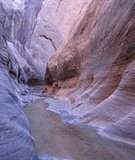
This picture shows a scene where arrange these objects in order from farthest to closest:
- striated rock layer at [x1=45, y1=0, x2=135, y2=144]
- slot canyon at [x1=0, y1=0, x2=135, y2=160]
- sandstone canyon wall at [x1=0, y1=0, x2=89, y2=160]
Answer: sandstone canyon wall at [x1=0, y1=0, x2=89, y2=160] → striated rock layer at [x1=45, y1=0, x2=135, y2=144] → slot canyon at [x1=0, y1=0, x2=135, y2=160]

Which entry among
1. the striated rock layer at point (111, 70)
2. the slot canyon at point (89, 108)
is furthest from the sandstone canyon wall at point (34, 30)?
the striated rock layer at point (111, 70)

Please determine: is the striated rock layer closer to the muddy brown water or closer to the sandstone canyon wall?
the muddy brown water

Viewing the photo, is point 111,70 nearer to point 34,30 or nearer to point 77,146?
point 77,146

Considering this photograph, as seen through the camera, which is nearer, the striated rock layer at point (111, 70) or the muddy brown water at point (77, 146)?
the muddy brown water at point (77, 146)

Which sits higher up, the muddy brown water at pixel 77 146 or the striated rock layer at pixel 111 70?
the striated rock layer at pixel 111 70

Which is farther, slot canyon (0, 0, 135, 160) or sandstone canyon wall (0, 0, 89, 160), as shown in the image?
sandstone canyon wall (0, 0, 89, 160)

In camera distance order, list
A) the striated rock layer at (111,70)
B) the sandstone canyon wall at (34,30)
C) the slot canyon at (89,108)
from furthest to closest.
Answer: the sandstone canyon wall at (34,30) < the striated rock layer at (111,70) < the slot canyon at (89,108)

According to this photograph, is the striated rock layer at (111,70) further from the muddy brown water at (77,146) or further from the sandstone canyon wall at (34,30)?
the sandstone canyon wall at (34,30)

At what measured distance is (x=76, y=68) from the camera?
8.10 m

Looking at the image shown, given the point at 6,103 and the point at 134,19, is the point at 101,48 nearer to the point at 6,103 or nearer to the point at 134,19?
the point at 134,19

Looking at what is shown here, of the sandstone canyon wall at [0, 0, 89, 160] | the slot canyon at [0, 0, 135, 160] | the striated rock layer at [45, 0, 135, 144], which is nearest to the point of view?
the slot canyon at [0, 0, 135, 160]

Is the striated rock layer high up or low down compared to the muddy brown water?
up

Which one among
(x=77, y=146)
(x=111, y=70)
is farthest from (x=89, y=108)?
(x=77, y=146)

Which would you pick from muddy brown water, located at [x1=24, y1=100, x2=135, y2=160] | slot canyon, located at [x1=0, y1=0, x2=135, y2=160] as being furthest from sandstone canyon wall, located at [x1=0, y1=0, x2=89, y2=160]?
muddy brown water, located at [x1=24, y1=100, x2=135, y2=160]
